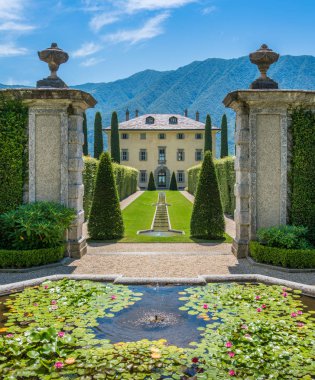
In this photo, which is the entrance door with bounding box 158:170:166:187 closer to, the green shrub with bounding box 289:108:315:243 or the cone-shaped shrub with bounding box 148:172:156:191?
the cone-shaped shrub with bounding box 148:172:156:191

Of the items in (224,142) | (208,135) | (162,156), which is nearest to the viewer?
(224,142)

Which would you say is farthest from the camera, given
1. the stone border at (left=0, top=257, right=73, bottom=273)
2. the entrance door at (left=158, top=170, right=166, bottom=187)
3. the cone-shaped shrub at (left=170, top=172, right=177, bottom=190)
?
the entrance door at (left=158, top=170, right=166, bottom=187)

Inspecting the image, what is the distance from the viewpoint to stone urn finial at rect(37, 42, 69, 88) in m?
10.0

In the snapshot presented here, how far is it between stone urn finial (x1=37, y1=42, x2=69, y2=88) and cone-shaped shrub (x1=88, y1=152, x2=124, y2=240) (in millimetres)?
3632

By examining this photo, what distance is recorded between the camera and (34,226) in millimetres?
8805

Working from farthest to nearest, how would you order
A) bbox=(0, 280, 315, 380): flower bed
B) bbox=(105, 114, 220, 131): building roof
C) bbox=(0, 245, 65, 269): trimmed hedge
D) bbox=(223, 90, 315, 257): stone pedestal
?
bbox=(105, 114, 220, 131): building roof → bbox=(223, 90, 315, 257): stone pedestal → bbox=(0, 245, 65, 269): trimmed hedge → bbox=(0, 280, 315, 380): flower bed

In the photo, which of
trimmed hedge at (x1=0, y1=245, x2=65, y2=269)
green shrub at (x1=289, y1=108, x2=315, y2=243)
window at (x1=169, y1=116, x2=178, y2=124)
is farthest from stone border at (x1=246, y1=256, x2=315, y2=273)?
window at (x1=169, y1=116, x2=178, y2=124)

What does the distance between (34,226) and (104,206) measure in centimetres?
435

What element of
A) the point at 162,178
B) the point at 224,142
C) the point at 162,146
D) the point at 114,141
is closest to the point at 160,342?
the point at 114,141

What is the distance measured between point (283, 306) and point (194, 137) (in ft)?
160

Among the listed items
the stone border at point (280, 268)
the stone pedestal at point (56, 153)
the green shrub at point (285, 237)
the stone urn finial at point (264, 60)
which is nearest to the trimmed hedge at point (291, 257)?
the stone border at point (280, 268)

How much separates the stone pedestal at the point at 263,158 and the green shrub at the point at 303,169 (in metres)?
0.17

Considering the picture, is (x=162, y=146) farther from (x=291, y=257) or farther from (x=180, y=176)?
(x=291, y=257)

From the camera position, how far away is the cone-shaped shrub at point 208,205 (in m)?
13.0
